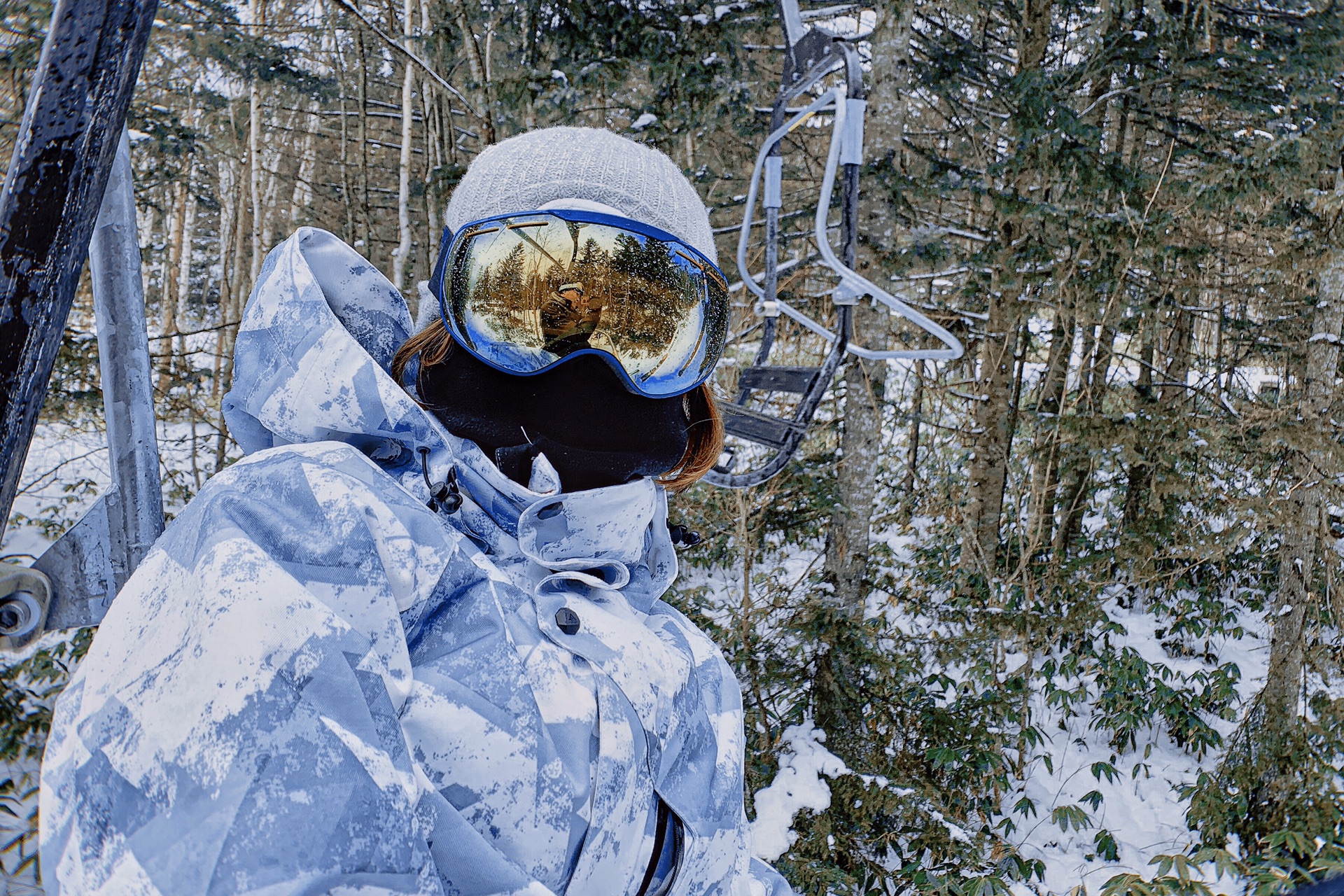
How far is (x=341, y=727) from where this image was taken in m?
0.63

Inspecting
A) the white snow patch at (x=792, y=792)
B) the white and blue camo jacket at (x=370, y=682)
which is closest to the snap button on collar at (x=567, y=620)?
the white and blue camo jacket at (x=370, y=682)

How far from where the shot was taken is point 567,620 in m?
0.91

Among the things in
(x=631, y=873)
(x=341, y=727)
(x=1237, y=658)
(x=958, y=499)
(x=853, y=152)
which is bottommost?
(x=1237, y=658)

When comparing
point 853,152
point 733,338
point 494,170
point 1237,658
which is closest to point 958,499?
point 1237,658

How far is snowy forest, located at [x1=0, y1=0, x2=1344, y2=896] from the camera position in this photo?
436 cm

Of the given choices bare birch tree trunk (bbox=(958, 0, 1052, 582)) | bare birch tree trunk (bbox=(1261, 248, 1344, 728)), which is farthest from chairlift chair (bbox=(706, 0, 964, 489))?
bare birch tree trunk (bbox=(1261, 248, 1344, 728))

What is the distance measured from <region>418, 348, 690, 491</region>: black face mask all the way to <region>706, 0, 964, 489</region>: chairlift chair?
119cm

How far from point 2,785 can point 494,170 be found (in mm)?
3956

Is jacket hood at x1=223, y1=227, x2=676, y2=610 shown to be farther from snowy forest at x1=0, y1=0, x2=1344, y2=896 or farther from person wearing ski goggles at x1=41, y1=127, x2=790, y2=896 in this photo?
snowy forest at x1=0, y1=0, x2=1344, y2=896

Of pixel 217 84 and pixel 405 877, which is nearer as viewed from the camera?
pixel 405 877

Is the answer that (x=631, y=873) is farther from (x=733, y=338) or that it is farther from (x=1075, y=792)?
(x=1075, y=792)

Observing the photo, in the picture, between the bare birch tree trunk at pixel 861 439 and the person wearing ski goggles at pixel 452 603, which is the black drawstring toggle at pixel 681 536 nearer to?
the person wearing ski goggles at pixel 452 603

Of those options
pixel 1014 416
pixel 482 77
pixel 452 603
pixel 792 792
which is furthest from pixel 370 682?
pixel 1014 416

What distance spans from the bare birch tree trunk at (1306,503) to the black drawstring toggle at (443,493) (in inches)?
206
